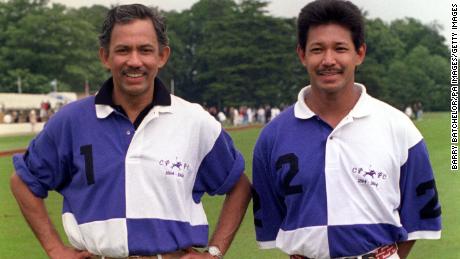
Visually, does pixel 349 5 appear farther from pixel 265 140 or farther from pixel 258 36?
pixel 258 36

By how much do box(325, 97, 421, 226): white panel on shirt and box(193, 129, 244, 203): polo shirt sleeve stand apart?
1.85 ft

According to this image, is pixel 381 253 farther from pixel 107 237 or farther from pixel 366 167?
pixel 107 237

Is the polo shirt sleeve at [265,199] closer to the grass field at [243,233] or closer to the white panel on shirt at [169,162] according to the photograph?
the white panel on shirt at [169,162]

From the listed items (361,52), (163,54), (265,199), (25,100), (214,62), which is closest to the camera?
(361,52)

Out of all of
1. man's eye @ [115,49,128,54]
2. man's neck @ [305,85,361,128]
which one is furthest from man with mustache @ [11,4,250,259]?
man's neck @ [305,85,361,128]

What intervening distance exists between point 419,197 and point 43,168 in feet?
5.99

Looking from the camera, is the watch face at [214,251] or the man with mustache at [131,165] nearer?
the man with mustache at [131,165]

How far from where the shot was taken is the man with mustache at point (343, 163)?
3.21 metres

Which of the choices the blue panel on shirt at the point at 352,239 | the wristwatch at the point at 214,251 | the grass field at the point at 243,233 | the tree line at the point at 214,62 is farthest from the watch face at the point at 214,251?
the tree line at the point at 214,62

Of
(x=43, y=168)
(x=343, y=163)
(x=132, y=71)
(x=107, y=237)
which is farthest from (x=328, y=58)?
(x=43, y=168)

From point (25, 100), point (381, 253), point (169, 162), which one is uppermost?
point (169, 162)

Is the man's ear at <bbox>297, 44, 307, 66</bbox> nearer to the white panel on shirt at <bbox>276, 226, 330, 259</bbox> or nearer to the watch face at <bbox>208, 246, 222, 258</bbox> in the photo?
the white panel on shirt at <bbox>276, 226, 330, 259</bbox>

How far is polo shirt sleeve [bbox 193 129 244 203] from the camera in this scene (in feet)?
11.7

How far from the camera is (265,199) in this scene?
3.60 m
